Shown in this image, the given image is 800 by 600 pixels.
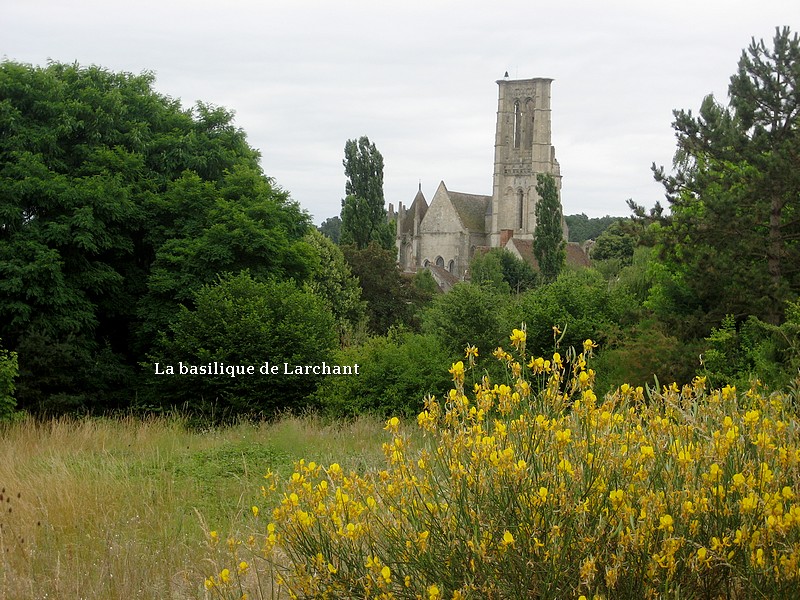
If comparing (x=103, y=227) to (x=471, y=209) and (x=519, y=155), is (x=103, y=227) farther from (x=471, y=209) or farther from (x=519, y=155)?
(x=471, y=209)

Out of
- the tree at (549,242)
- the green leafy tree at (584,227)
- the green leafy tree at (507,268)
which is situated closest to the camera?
the green leafy tree at (507,268)

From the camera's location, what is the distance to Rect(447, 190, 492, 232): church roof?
9338cm

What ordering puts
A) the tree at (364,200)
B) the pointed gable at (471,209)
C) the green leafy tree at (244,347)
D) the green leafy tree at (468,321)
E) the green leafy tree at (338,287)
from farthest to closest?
the pointed gable at (471,209) → the tree at (364,200) → the green leafy tree at (338,287) → the green leafy tree at (244,347) → the green leafy tree at (468,321)

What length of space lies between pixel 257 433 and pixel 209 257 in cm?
939

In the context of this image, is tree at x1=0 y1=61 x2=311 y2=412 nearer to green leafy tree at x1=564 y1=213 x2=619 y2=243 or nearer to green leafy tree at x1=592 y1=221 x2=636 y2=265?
green leafy tree at x1=592 y1=221 x2=636 y2=265

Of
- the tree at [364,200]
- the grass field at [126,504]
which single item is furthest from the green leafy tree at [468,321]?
the tree at [364,200]

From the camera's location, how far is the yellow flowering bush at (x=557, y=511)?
330cm

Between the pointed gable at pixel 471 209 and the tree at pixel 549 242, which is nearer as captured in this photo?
the tree at pixel 549 242

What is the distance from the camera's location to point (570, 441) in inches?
143

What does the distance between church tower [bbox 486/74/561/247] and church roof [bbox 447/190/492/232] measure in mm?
1722

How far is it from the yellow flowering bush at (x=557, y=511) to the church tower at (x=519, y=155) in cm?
8562

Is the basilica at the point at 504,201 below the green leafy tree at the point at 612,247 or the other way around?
the other way around

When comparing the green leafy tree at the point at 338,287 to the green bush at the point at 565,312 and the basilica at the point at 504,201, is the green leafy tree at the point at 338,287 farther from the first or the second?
the basilica at the point at 504,201

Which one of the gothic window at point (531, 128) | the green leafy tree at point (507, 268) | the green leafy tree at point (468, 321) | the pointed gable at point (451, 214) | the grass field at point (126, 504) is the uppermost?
the gothic window at point (531, 128)
